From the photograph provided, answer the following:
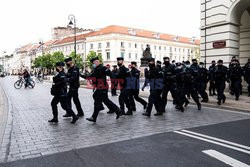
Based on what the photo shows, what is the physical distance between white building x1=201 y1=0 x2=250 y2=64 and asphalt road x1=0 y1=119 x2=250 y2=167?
1066 centimetres

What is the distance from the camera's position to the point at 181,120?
803 cm

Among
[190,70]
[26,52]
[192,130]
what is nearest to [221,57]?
[190,70]

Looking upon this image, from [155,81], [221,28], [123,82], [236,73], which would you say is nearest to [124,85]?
[123,82]

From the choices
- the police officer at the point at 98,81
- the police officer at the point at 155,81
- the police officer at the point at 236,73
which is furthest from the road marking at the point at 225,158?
the police officer at the point at 236,73

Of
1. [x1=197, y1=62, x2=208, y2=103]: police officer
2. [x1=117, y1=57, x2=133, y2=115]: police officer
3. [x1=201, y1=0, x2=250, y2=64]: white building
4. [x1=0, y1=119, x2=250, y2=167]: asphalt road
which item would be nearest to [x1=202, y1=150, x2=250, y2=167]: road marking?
[x1=0, y1=119, x2=250, y2=167]: asphalt road

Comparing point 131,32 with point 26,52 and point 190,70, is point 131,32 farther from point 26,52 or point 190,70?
point 26,52

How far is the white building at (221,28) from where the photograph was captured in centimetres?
1549

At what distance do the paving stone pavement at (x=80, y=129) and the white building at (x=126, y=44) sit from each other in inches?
2600

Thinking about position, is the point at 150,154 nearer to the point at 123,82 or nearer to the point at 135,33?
the point at 123,82

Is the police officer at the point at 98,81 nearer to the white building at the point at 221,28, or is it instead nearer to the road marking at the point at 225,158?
the road marking at the point at 225,158

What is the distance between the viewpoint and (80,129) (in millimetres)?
6973

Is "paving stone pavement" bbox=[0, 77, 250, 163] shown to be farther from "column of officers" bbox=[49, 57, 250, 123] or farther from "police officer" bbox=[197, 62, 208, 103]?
"police officer" bbox=[197, 62, 208, 103]

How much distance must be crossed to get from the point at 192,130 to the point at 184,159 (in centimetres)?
226

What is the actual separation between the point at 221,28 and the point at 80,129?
39.6 ft
